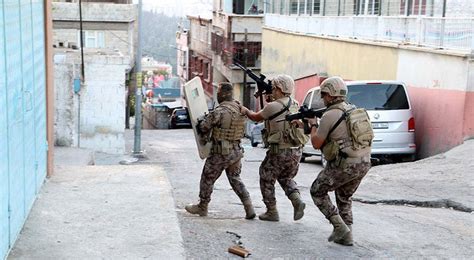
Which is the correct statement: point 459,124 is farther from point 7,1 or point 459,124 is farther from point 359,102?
point 7,1

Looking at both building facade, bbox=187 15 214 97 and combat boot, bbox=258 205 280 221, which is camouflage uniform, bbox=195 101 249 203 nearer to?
combat boot, bbox=258 205 280 221

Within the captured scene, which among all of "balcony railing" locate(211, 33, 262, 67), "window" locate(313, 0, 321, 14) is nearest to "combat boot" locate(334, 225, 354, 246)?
"window" locate(313, 0, 321, 14)

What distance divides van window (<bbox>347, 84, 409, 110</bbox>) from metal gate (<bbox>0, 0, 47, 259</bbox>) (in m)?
7.66

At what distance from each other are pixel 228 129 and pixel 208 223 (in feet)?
3.36

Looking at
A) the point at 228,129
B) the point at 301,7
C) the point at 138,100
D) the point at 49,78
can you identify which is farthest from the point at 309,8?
the point at 228,129

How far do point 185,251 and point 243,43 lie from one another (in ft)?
114

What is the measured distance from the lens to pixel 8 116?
5.18 m

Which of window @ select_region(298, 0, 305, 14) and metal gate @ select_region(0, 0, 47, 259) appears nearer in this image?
metal gate @ select_region(0, 0, 47, 259)

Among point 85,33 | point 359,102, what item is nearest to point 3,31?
point 359,102

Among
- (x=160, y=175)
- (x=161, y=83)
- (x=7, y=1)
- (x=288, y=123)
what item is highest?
(x=7, y=1)

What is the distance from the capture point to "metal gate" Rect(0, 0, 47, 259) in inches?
196

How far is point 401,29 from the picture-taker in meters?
18.2

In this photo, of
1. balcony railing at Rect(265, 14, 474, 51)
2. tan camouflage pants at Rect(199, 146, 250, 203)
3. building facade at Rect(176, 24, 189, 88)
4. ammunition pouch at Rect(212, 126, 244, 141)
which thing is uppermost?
balcony railing at Rect(265, 14, 474, 51)

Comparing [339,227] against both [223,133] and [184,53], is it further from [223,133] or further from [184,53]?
[184,53]
